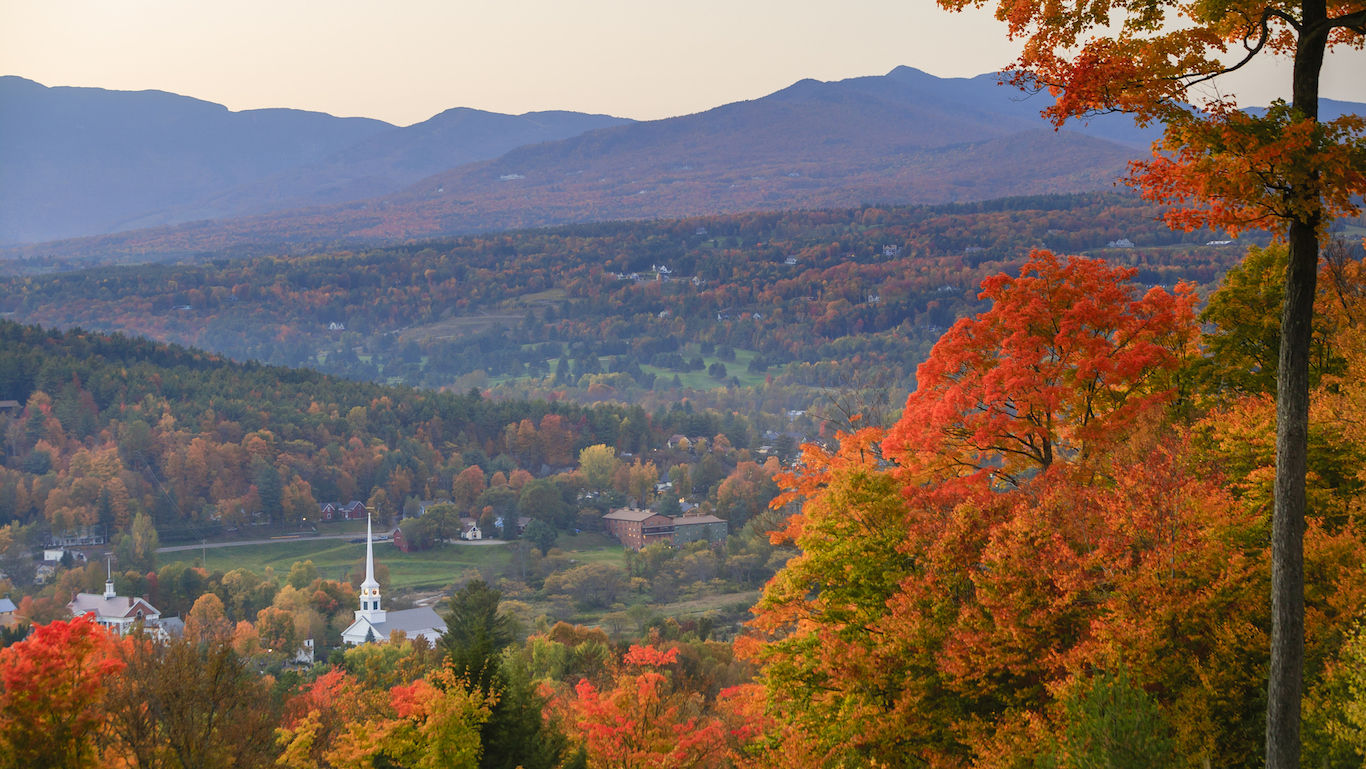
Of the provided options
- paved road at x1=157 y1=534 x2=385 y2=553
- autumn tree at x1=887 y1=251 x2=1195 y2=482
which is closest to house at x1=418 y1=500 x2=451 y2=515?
paved road at x1=157 y1=534 x2=385 y2=553

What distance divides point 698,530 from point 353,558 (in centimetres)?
3866

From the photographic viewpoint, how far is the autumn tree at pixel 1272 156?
10.2 meters

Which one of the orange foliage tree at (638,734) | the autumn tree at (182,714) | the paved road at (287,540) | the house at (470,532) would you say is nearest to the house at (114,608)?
the paved road at (287,540)

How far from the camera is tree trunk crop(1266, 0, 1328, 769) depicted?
426 inches

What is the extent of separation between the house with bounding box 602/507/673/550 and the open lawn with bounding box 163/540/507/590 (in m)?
14.6

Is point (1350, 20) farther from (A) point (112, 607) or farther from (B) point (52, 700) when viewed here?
(A) point (112, 607)

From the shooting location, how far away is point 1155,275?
147m

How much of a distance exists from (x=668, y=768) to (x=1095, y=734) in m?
15.1

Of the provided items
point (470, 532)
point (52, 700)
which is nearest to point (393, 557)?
point (470, 532)

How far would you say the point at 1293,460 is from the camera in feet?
35.8

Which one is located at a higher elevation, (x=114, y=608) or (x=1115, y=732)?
(x=1115, y=732)

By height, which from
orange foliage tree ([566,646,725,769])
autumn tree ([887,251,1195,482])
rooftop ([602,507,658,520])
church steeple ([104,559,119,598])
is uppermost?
autumn tree ([887,251,1195,482])

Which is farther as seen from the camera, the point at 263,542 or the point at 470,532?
the point at 470,532

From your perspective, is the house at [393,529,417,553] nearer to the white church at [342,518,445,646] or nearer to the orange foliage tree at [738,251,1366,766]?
the white church at [342,518,445,646]
